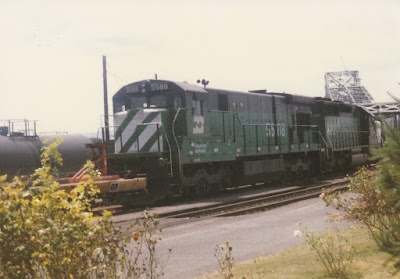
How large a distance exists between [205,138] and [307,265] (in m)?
10.4

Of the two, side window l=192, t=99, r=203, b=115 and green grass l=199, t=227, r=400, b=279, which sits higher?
side window l=192, t=99, r=203, b=115

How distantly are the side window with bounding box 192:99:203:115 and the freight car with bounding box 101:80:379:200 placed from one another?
1.4 inches

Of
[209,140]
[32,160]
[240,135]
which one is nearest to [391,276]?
[209,140]

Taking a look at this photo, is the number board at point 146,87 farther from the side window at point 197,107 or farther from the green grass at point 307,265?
the green grass at point 307,265

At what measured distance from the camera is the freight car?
15.6m

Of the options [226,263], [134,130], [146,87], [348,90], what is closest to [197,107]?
[146,87]

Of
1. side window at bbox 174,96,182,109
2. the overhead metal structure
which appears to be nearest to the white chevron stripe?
side window at bbox 174,96,182,109

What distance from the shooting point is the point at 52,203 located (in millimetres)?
4180

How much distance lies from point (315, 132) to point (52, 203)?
21.4 meters

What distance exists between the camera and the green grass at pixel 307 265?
5.85 m

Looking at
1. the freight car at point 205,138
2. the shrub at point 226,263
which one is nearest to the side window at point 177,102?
the freight car at point 205,138

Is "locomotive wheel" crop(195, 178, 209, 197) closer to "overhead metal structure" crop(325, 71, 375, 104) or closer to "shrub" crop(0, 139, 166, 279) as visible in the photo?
"shrub" crop(0, 139, 166, 279)

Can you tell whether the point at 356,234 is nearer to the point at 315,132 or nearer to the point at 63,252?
the point at 63,252

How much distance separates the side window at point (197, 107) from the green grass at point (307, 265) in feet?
29.7
